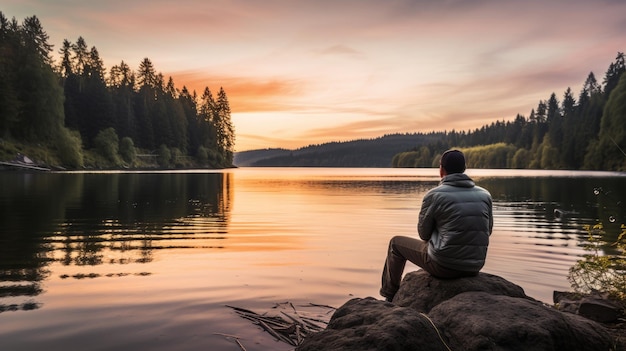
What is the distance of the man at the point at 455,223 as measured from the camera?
6.73 m

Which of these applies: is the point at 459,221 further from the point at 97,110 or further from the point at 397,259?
the point at 97,110

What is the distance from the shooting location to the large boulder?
4938 mm

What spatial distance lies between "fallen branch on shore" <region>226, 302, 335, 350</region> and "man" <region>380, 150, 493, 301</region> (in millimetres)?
2133

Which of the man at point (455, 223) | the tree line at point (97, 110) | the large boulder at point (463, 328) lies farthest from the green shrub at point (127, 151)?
the large boulder at point (463, 328)

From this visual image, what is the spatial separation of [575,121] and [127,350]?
151 metres

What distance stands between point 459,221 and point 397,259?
1757 millimetres

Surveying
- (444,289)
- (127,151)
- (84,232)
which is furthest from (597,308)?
(127,151)

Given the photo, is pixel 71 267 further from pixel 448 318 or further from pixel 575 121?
Result: pixel 575 121

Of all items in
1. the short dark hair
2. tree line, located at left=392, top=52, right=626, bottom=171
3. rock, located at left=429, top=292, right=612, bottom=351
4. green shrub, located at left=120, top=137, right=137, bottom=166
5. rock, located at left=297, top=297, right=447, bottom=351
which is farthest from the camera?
green shrub, located at left=120, top=137, right=137, bottom=166

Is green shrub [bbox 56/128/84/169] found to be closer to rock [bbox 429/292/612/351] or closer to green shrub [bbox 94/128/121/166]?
green shrub [bbox 94/128/121/166]

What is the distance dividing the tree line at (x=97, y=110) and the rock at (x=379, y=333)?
295ft

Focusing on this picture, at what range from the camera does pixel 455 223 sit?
6.71 m

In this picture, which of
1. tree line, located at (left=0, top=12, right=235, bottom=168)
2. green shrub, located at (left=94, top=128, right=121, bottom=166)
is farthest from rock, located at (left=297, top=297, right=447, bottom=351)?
green shrub, located at (left=94, top=128, right=121, bottom=166)

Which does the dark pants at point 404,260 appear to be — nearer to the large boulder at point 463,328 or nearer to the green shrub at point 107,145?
the large boulder at point 463,328
